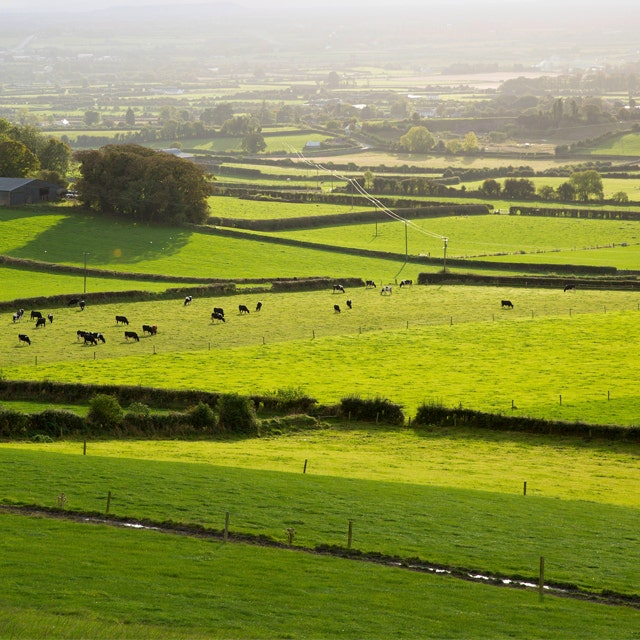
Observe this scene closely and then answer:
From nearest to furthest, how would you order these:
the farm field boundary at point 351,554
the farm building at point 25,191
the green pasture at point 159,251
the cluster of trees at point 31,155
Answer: the farm field boundary at point 351,554, the green pasture at point 159,251, the farm building at point 25,191, the cluster of trees at point 31,155

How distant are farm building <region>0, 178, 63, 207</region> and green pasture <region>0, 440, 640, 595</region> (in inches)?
2938

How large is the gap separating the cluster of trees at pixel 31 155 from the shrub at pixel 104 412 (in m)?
76.0

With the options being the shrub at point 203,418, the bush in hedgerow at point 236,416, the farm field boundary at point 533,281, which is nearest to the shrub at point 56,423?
the shrub at point 203,418

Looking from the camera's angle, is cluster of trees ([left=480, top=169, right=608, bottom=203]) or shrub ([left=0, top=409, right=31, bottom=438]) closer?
shrub ([left=0, top=409, right=31, bottom=438])

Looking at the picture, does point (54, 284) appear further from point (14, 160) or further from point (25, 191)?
point (14, 160)

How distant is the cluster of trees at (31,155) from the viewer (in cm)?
11675

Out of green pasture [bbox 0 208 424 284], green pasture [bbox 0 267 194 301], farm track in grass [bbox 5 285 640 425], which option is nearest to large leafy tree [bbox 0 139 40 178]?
green pasture [bbox 0 208 424 284]

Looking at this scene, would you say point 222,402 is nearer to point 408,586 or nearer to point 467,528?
point 467,528

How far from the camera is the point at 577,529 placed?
32656 millimetres

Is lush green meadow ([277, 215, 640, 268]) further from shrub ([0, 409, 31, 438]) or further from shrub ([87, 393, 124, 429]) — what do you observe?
shrub ([0, 409, 31, 438])

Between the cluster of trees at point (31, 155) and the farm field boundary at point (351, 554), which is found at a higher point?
the cluster of trees at point (31, 155)

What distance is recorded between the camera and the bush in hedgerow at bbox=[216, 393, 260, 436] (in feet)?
152

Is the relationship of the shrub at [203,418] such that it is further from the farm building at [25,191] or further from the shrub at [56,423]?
the farm building at [25,191]

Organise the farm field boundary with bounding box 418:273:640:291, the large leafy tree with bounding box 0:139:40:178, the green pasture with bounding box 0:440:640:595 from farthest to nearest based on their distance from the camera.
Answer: the large leafy tree with bounding box 0:139:40:178 → the farm field boundary with bounding box 418:273:640:291 → the green pasture with bounding box 0:440:640:595
